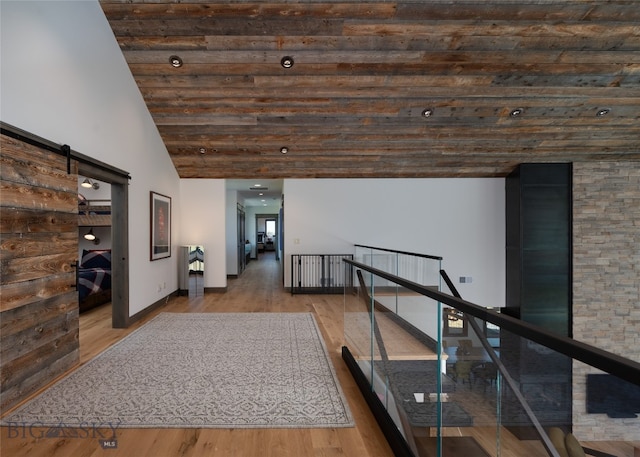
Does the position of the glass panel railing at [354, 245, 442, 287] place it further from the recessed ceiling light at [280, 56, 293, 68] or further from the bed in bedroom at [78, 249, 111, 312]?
Answer: the bed in bedroom at [78, 249, 111, 312]

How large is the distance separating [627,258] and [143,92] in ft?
29.9

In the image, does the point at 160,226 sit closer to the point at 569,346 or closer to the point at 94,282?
the point at 94,282

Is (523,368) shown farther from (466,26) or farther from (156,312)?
(156,312)

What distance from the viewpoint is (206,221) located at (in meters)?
6.65

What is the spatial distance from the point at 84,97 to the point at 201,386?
10.1ft

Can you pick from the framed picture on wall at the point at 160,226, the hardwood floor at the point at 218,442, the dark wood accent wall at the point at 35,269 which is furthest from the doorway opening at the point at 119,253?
the hardwood floor at the point at 218,442

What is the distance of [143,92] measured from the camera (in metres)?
4.53

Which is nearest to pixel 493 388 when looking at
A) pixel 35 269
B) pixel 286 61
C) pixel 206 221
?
pixel 35 269

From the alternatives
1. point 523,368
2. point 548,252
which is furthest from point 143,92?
point 548,252

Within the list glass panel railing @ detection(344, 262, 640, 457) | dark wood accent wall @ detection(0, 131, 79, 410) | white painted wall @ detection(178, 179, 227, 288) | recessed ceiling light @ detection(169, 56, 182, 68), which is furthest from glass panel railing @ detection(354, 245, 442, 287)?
dark wood accent wall @ detection(0, 131, 79, 410)

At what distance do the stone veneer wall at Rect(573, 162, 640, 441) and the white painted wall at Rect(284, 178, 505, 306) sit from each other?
4.39ft

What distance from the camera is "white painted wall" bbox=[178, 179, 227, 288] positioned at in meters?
6.62

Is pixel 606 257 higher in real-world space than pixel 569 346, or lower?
lower

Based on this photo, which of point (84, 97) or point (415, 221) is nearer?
point (84, 97)
